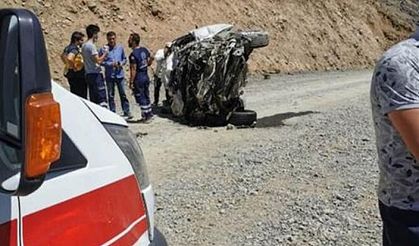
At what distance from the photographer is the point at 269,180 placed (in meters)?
7.87

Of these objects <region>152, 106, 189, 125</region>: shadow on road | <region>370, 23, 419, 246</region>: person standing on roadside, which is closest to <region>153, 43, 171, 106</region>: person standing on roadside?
<region>152, 106, 189, 125</region>: shadow on road

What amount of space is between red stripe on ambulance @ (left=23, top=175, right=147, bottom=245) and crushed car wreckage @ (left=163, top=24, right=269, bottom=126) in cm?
983

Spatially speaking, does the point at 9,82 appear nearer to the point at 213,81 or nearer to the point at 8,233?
the point at 8,233

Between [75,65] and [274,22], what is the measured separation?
57.7 feet

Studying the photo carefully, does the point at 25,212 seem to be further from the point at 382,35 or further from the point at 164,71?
the point at 382,35

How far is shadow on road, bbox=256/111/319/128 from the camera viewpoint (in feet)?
42.1

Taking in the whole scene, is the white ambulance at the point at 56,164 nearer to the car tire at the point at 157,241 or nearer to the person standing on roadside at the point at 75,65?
the car tire at the point at 157,241

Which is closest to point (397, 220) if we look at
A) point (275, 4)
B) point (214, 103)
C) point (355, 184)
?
point (355, 184)

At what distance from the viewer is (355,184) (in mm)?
7574

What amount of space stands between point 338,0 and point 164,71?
2060 centimetres

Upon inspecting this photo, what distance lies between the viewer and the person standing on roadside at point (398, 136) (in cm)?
272

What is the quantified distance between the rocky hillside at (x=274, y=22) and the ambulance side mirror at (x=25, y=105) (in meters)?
18.0

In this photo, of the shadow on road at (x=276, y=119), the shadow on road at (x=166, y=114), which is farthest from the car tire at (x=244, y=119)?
the shadow on road at (x=166, y=114)

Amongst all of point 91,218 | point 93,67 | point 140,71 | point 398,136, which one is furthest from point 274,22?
point 91,218
